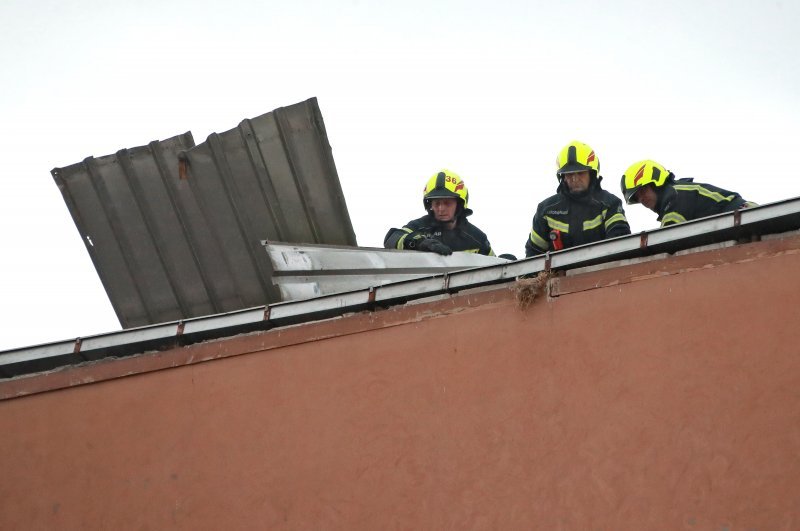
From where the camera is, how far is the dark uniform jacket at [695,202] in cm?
732

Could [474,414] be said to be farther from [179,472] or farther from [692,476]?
[179,472]

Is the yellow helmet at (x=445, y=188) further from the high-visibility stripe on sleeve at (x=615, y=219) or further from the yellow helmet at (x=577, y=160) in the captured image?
the high-visibility stripe on sleeve at (x=615, y=219)

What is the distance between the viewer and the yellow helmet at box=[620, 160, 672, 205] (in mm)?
7879

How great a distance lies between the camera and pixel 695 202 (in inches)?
293

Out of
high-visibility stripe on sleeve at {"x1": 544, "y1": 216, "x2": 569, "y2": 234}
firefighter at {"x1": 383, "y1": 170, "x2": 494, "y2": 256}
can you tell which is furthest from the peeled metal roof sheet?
firefighter at {"x1": 383, "y1": 170, "x2": 494, "y2": 256}

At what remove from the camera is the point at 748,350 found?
16.8 feet

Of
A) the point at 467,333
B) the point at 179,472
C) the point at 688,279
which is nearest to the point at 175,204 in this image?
the point at 179,472

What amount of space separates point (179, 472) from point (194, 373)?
1.98 feet

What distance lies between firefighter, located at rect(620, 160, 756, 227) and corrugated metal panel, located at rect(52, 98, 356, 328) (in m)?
2.12

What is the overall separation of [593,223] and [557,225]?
0.28m

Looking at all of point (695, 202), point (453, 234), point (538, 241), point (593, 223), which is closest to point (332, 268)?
point (538, 241)

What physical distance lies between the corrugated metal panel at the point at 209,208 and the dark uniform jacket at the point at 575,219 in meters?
1.42

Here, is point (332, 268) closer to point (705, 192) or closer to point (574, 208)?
point (574, 208)

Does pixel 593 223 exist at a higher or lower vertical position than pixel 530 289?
lower
